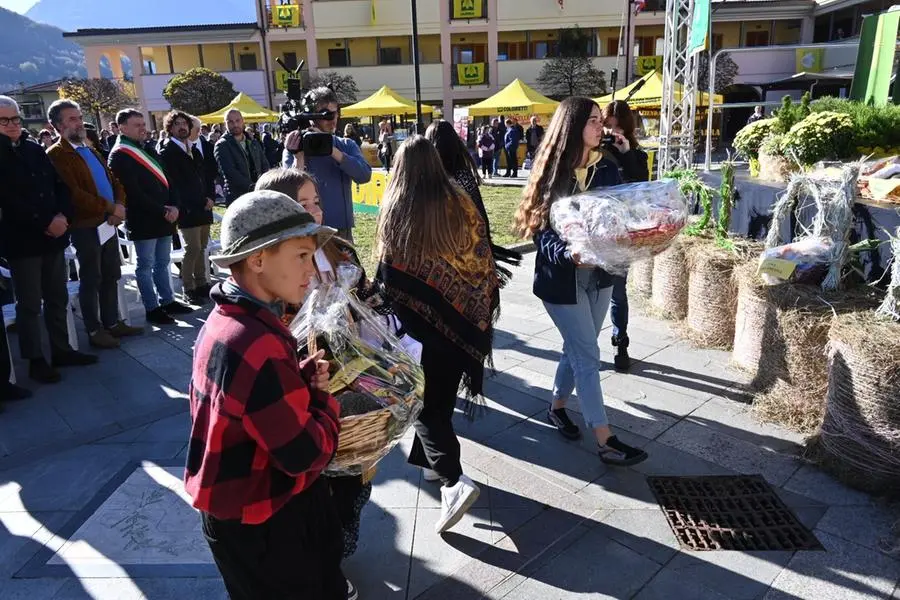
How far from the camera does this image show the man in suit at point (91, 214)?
17.2 ft

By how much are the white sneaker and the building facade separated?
32.6m

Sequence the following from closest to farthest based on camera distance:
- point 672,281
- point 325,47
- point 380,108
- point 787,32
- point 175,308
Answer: point 672,281 < point 175,308 < point 380,108 < point 787,32 < point 325,47

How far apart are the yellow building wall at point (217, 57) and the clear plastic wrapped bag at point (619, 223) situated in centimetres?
3655

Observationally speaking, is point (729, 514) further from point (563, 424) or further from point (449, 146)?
point (449, 146)

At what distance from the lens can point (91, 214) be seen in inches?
208

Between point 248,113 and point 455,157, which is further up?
point 248,113

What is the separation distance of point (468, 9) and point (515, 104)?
45.2 ft

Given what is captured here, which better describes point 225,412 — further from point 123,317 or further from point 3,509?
point 123,317

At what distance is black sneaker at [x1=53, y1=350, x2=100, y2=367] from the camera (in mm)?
5109

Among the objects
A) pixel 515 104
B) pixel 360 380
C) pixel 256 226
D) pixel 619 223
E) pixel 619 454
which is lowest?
pixel 619 454

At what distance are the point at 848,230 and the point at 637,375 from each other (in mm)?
1677

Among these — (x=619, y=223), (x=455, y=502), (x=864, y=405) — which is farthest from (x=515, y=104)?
(x=455, y=502)

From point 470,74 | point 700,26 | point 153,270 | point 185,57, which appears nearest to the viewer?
point 153,270

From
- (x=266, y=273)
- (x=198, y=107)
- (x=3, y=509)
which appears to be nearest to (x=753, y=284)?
(x=266, y=273)
